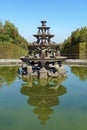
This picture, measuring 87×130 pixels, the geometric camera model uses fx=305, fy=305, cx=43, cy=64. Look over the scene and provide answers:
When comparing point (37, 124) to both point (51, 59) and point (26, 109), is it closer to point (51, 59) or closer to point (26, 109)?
point (26, 109)

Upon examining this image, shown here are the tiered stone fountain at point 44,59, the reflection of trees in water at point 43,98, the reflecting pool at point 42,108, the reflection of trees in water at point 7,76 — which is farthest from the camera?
the tiered stone fountain at point 44,59

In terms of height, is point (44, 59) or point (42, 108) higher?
point (44, 59)

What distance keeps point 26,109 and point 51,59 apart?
1242 cm

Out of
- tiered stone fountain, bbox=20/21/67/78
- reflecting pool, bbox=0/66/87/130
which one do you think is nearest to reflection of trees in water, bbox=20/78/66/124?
reflecting pool, bbox=0/66/87/130

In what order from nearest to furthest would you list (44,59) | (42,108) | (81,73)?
(42,108) → (44,59) → (81,73)

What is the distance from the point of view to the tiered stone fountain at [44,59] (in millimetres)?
22781

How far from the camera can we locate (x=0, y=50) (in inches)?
1930

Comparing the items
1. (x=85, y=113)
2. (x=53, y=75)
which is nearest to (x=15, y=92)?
(x=85, y=113)

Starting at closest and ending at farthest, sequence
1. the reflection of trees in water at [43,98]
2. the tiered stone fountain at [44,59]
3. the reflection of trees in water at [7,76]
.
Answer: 1. the reflection of trees in water at [43,98]
2. the reflection of trees in water at [7,76]
3. the tiered stone fountain at [44,59]

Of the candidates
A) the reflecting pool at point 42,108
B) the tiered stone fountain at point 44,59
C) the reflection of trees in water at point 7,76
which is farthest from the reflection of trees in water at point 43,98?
the tiered stone fountain at point 44,59

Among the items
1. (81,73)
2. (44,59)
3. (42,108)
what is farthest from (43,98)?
(81,73)

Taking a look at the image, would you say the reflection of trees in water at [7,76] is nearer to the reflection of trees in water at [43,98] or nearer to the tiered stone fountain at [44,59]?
the tiered stone fountain at [44,59]

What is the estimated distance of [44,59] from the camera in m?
23.1

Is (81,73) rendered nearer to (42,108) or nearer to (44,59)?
(44,59)
